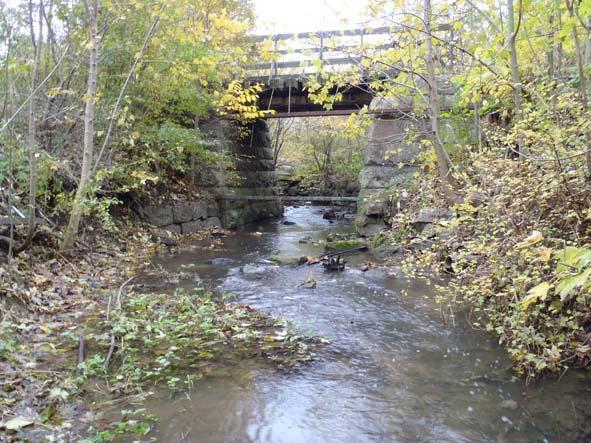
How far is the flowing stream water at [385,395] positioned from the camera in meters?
3.24

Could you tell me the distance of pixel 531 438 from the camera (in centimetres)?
316

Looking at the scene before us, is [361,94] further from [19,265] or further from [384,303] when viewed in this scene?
[19,265]

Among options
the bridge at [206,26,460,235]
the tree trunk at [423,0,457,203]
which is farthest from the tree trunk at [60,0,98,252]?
the tree trunk at [423,0,457,203]

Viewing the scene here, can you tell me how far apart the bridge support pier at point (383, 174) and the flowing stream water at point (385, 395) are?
5936 mm

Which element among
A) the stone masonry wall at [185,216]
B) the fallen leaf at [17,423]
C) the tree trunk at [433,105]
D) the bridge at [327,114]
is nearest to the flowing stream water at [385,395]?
the fallen leaf at [17,423]

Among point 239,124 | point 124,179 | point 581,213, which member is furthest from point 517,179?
point 239,124

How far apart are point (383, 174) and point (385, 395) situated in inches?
386

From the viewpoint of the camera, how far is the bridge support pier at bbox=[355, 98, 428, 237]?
11.8 m

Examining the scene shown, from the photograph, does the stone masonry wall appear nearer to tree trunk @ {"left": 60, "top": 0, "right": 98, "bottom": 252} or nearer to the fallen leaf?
tree trunk @ {"left": 60, "top": 0, "right": 98, "bottom": 252}

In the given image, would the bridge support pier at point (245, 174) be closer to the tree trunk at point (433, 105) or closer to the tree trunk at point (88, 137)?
the tree trunk at point (88, 137)

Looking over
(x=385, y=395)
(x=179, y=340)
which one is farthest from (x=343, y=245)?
(x=385, y=395)

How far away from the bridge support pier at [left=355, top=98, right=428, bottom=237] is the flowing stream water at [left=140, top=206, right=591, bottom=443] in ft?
19.5

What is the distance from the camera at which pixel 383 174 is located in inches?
513

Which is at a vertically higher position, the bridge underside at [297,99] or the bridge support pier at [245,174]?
the bridge underside at [297,99]
